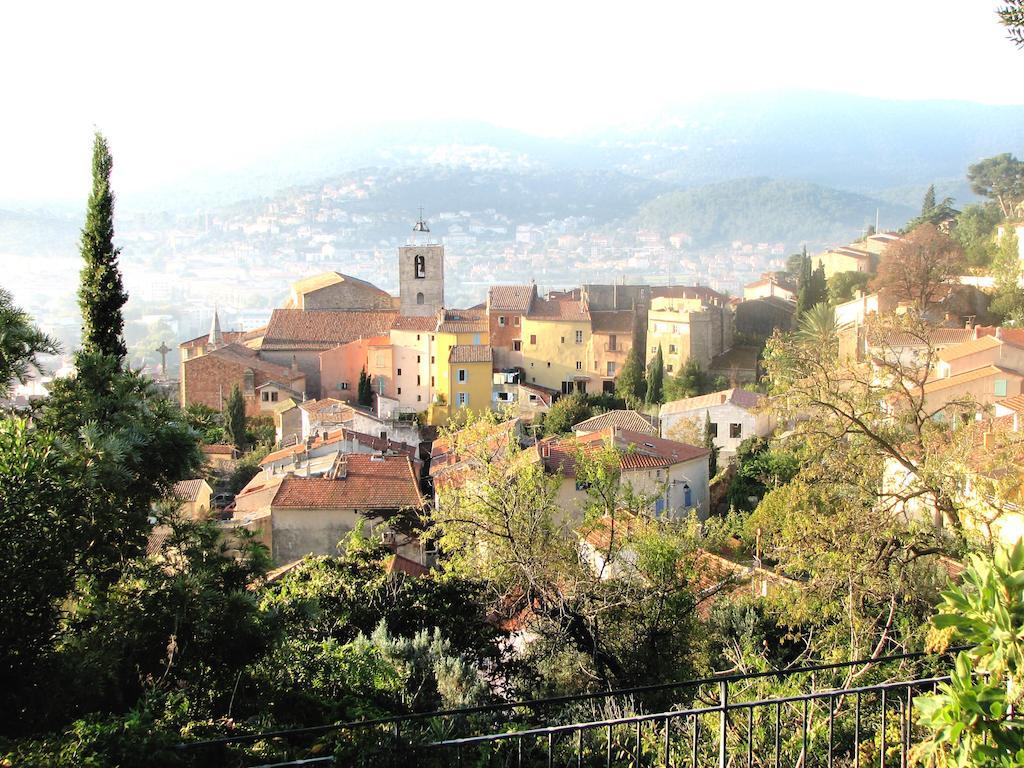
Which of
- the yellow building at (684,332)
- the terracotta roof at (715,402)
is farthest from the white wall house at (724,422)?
the yellow building at (684,332)

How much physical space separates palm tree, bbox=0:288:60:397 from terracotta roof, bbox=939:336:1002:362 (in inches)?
1028

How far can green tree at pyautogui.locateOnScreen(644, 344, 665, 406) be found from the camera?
41188 mm

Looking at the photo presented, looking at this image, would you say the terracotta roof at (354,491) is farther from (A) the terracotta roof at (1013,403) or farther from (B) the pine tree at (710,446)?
(A) the terracotta roof at (1013,403)

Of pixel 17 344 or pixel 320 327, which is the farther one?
pixel 320 327

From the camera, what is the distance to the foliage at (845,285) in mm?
44531

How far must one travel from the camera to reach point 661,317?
44.9 m

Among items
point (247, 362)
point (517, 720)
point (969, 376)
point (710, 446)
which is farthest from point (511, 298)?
point (517, 720)

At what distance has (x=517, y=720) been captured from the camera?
738cm

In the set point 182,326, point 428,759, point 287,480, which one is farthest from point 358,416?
point 182,326

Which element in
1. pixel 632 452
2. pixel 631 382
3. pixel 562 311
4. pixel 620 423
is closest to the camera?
pixel 632 452

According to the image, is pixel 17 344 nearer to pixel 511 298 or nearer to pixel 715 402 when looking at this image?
pixel 715 402

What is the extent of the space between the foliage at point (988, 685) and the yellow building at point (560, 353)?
41.7 meters

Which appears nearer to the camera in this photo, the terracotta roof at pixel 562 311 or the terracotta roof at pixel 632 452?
the terracotta roof at pixel 632 452

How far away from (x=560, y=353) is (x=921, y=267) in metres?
15.4
